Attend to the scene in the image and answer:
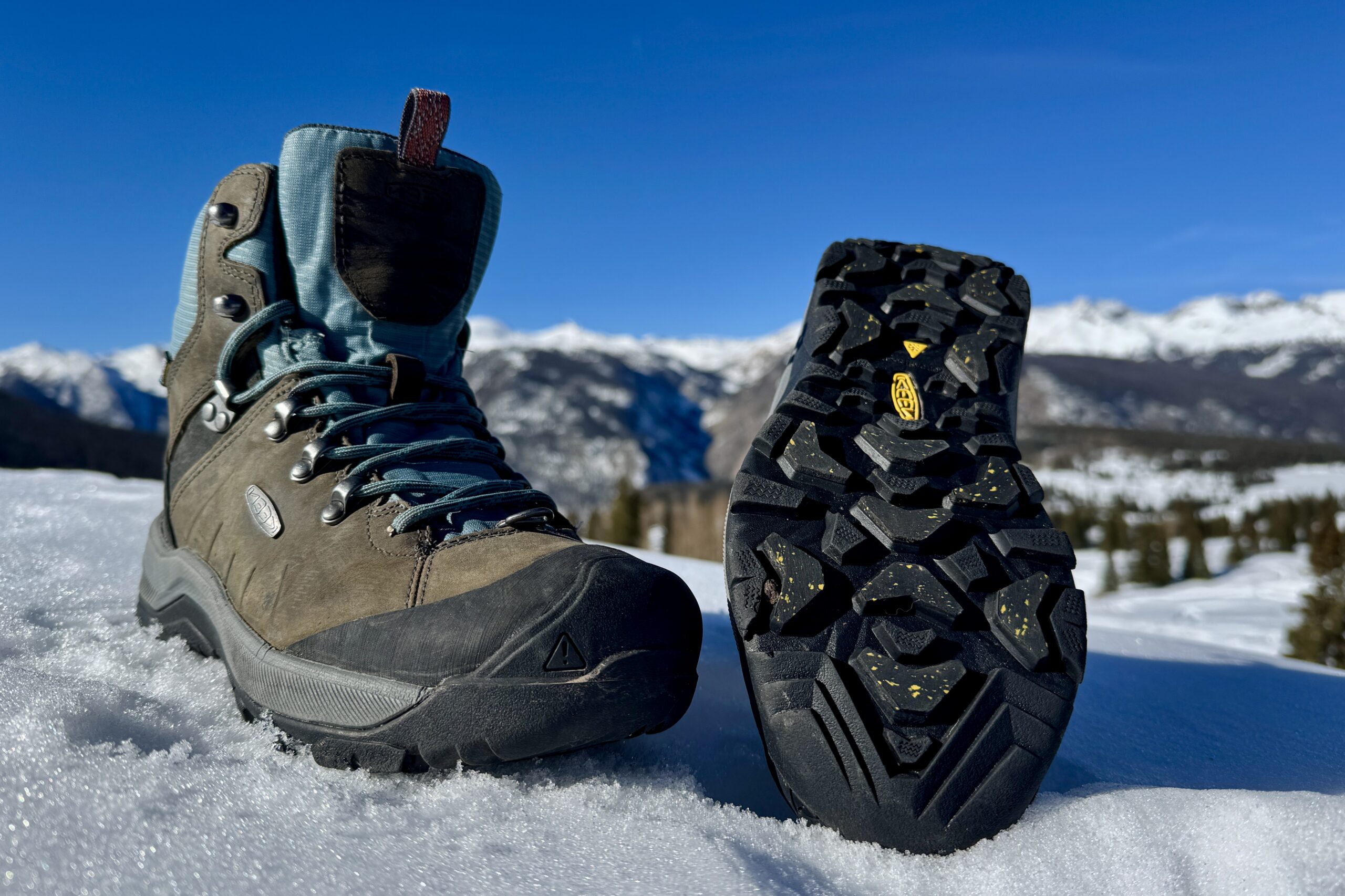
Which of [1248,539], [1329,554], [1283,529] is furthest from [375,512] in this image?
[1283,529]

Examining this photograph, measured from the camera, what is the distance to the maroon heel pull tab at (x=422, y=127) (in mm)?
1280

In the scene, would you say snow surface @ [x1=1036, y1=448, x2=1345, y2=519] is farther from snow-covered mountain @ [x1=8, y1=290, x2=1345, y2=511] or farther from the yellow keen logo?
the yellow keen logo

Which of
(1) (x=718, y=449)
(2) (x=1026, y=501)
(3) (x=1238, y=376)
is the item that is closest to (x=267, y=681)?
(2) (x=1026, y=501)

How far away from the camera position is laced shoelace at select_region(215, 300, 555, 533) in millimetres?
1161

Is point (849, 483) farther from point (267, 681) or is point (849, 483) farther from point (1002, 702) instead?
point (267, 681)

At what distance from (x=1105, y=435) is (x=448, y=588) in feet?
294

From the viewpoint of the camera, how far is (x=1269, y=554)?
39.2 meters

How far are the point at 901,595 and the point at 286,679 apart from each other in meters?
0.75

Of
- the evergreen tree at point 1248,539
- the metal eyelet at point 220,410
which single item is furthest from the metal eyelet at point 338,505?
the evergreen tree at point 1248,539

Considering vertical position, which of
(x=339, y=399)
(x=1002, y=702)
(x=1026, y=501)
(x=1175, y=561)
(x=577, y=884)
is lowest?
(x=1175, y=561)

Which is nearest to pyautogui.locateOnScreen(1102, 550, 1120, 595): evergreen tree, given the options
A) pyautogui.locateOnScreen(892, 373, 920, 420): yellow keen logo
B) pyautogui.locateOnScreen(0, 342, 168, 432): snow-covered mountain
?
pyautogui.locateOnScreen(892, 373, 920, 420): yellow keen logo

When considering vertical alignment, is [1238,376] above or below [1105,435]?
above

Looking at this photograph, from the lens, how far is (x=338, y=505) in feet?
3.80

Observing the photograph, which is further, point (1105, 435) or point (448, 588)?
point (1105, 435)
